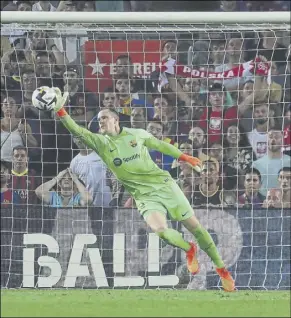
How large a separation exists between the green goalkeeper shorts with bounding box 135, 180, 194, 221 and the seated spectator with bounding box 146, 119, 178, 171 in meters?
0.61

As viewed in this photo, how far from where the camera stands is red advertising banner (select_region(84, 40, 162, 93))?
13.1 meters

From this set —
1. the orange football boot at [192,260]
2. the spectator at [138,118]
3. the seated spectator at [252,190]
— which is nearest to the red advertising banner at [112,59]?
the spectator at [138,118]

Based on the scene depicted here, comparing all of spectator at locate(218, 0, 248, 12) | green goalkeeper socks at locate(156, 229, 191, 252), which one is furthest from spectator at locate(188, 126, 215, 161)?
spectator at locate(218, 0, 248, 12)

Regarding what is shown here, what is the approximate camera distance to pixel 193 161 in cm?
1165

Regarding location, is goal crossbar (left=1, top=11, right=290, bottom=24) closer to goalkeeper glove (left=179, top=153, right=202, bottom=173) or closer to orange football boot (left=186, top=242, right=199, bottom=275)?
goalkeeper glove (left=179, top=153, right=202, bottom=173)

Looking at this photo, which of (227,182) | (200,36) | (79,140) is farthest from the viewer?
(200,36)

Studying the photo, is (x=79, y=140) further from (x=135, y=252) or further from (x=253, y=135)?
(x=253, y=135)

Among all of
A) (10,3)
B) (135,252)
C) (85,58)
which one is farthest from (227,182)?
(10,3)

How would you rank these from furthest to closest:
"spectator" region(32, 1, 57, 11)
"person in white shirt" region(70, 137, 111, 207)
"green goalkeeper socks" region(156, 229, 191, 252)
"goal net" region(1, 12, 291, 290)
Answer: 1. "spectator" region(32, 1, 57, 11)
2. "person in white shirt" region(70, 137, 111, 207)
3. "goal net" region(1, 12, 291, 290)
4. "green goalkeeper socks" region(156, 229, 191, 252)

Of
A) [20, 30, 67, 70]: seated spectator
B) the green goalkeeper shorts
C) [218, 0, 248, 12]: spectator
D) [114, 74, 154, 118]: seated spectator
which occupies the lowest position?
the green goalkeeper shorts

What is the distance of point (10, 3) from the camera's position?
48.2 ft

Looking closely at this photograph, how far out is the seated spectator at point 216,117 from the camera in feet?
42.3

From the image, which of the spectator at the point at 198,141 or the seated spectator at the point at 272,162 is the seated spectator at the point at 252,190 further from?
the spectator at the point at 198,141

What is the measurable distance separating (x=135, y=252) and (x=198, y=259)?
693 mm
